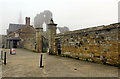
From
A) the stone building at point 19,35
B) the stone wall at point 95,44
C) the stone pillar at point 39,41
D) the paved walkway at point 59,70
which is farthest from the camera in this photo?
the stone building at point 19,35

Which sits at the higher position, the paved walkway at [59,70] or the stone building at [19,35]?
the stone building at [19,35]

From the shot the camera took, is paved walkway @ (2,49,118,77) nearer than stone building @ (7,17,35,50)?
Yes

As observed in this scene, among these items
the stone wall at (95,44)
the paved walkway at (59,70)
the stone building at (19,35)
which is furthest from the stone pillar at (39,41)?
the stone building at (19,35)

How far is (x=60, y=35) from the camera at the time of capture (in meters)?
12.6

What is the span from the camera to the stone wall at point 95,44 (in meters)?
7.02

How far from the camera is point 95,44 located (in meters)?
8.30

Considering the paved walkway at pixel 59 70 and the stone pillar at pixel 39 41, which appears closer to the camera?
the paved walkway at pixel 59 70

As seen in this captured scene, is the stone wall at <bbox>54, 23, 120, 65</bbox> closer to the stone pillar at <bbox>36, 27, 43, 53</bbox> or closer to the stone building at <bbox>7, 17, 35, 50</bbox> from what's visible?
the stone pillar at <bbox>36, 27, 43, 53</bbox>

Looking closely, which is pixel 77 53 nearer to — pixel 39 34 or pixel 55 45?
pixel 55 45

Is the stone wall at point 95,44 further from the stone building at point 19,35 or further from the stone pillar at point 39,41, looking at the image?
the stone building at point 19,35

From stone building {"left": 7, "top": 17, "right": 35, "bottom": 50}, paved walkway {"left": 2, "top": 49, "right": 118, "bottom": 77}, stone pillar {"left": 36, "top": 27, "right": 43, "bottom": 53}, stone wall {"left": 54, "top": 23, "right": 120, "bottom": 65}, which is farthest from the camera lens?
stone building {"left": 7, "top": 17, "right": 35, "bottom": 50}

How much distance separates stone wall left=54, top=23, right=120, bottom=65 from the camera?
7.02m

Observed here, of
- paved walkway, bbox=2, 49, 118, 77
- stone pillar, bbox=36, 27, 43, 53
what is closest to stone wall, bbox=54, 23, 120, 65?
paved walkway, bbox=2, 49, 118, 77

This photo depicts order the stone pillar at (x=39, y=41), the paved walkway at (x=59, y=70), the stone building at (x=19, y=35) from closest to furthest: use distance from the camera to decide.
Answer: the paved walkway at (x=59, y=70), the stone pillar at (x=39, y=41), the stone building at (x=19, y=35)
